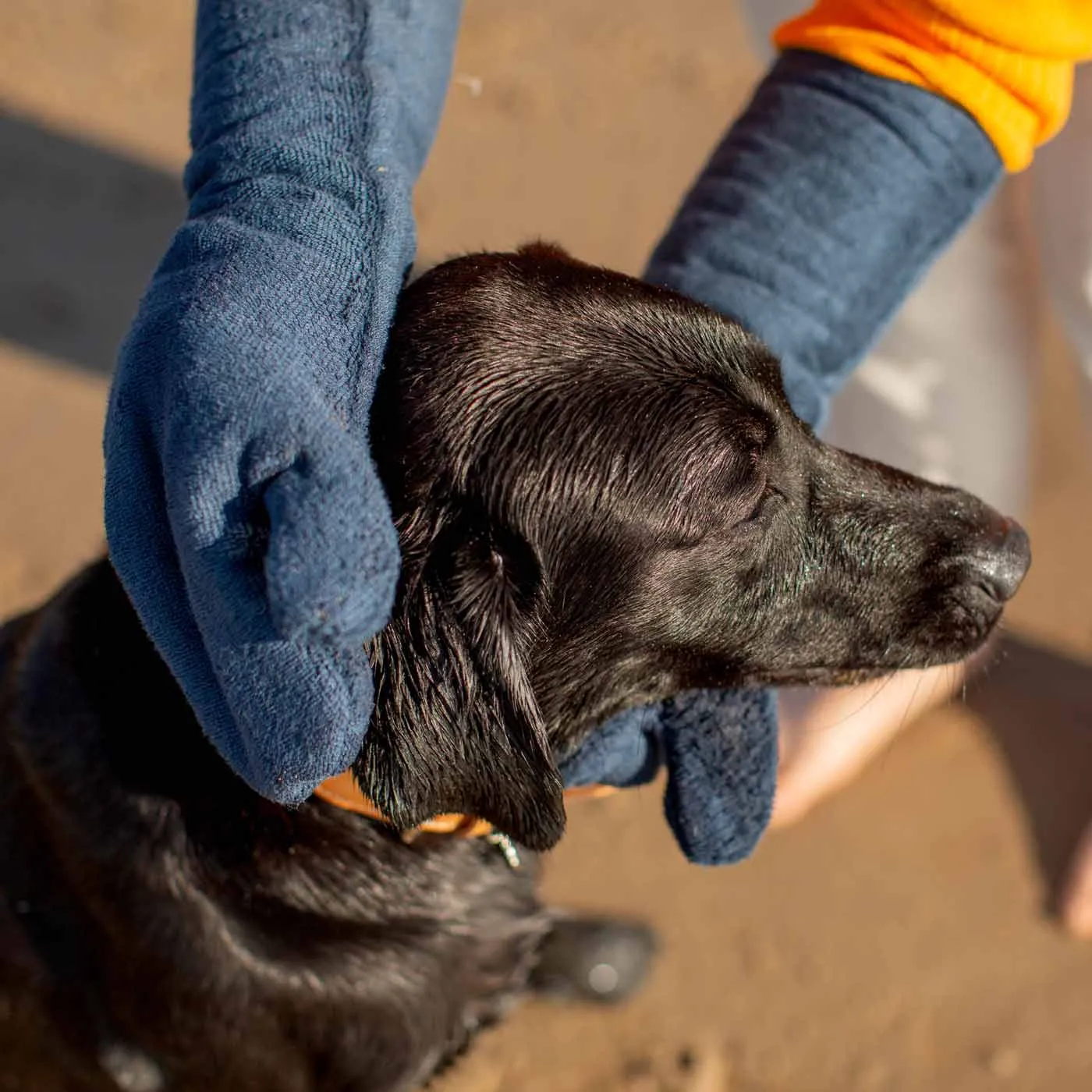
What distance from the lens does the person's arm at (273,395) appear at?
1209 millimetres

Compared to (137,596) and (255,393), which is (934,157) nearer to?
(255,393)

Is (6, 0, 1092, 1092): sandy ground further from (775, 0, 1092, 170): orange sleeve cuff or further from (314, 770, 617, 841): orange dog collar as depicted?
(314, 770, 617, 841): orange dog collar

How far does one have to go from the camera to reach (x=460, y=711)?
4.95 feet

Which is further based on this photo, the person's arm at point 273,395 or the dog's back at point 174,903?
the dog's back at point 174,903

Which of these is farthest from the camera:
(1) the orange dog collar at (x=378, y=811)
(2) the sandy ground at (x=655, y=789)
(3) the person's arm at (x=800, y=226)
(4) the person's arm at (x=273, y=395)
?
(2) the sandy ground at (x=655, y=789)

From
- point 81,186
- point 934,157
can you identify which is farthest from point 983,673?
point 81,186

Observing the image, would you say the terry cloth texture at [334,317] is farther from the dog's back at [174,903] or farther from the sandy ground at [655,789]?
the sandy ground at [655,789]

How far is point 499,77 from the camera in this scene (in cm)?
429

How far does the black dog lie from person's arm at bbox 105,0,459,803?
175 millimetres

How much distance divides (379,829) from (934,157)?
1380 millimetres

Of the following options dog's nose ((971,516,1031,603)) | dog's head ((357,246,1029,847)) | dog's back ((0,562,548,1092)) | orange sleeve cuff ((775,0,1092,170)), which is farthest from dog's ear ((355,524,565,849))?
orange sleeve cuff ((775,0,1092,170))

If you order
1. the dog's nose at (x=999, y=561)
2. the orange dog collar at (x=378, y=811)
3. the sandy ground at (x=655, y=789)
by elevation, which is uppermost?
the dog's nose at (x=999, y=561)

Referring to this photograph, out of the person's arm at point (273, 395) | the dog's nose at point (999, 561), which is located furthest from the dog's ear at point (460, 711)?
the dog's nose at point (999, 561)

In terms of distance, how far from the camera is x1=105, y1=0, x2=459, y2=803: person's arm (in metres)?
1.21
